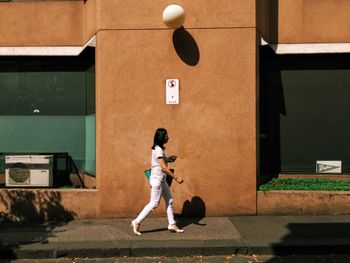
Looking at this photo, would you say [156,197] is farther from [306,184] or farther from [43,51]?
[43,51]

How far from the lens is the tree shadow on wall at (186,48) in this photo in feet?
27.0

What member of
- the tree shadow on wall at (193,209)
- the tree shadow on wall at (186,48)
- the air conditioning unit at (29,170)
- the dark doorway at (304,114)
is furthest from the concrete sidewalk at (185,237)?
the tree shadow on wall at (186,48)

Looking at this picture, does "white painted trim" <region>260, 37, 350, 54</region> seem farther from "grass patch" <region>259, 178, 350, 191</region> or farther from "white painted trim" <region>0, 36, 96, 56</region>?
"white painted trim" <region>0, 36, 96, 56</region>

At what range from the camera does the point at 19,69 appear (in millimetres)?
9695

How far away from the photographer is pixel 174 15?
7738 mm

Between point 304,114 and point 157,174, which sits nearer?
point 157,174

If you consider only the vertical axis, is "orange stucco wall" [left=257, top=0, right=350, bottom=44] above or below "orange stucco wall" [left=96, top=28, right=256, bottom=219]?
above

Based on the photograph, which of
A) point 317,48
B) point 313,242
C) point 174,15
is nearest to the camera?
point 313,242

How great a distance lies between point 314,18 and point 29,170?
6.50 meters

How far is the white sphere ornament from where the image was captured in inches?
305

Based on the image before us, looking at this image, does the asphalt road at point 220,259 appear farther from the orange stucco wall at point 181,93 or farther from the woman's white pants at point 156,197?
the orange stucco wall at point 181,93

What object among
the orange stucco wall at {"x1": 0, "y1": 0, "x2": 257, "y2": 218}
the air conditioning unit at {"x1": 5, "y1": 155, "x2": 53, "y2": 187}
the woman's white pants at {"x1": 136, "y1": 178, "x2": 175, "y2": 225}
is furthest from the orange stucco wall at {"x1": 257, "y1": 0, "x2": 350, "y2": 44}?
the air conditioning unit at {"x1": 5, "y1": 155, "x2": 53, "y2": 187}

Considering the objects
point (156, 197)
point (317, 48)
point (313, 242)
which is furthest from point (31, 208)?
point (317, 48)

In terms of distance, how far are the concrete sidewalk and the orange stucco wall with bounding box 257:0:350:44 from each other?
3643mm
